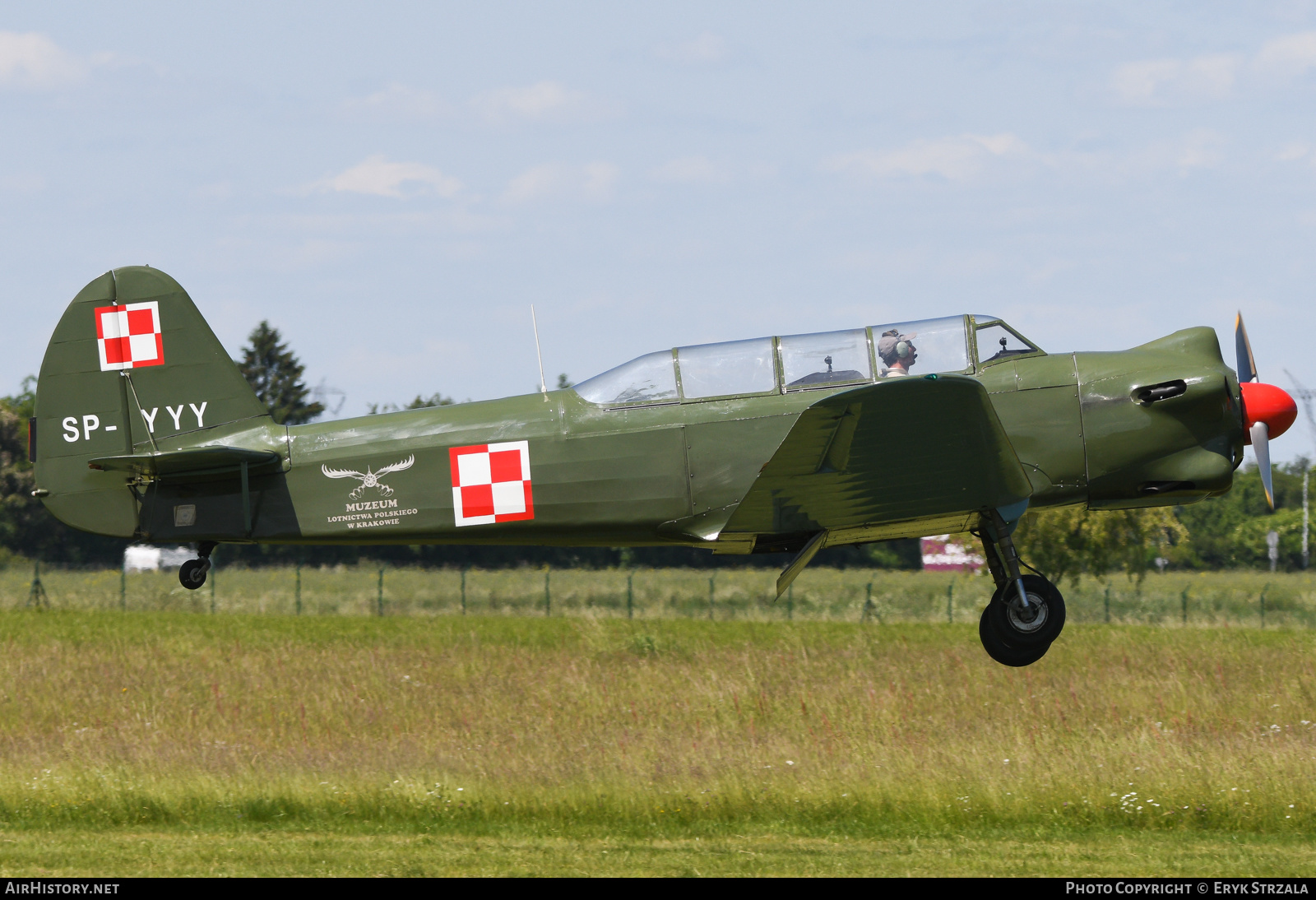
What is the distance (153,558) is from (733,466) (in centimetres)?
4656

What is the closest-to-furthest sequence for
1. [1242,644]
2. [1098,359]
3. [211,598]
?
[1098,359] < [1242,644] < [211,598]

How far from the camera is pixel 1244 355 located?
10.8m

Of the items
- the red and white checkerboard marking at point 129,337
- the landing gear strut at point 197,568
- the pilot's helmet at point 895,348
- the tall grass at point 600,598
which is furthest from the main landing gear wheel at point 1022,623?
the tall grass at point 600,598

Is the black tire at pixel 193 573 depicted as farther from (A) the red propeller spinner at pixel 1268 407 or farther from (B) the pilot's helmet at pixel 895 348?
(A) the red propeller spinner at pixel 1268 407

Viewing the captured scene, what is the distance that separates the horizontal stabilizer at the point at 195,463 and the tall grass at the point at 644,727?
16.1 ft

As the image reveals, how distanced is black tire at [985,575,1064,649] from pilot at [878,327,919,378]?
1.76 m

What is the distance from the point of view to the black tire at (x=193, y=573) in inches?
381

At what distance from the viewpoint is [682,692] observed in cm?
1936

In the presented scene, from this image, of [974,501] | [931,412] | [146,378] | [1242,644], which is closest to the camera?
[931,412]

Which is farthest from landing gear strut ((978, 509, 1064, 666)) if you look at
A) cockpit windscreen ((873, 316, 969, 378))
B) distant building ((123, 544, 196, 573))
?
distant building ((123, 544, 196, 573))

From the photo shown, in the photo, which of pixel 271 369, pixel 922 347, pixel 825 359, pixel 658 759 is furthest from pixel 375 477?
pixel 271 369
